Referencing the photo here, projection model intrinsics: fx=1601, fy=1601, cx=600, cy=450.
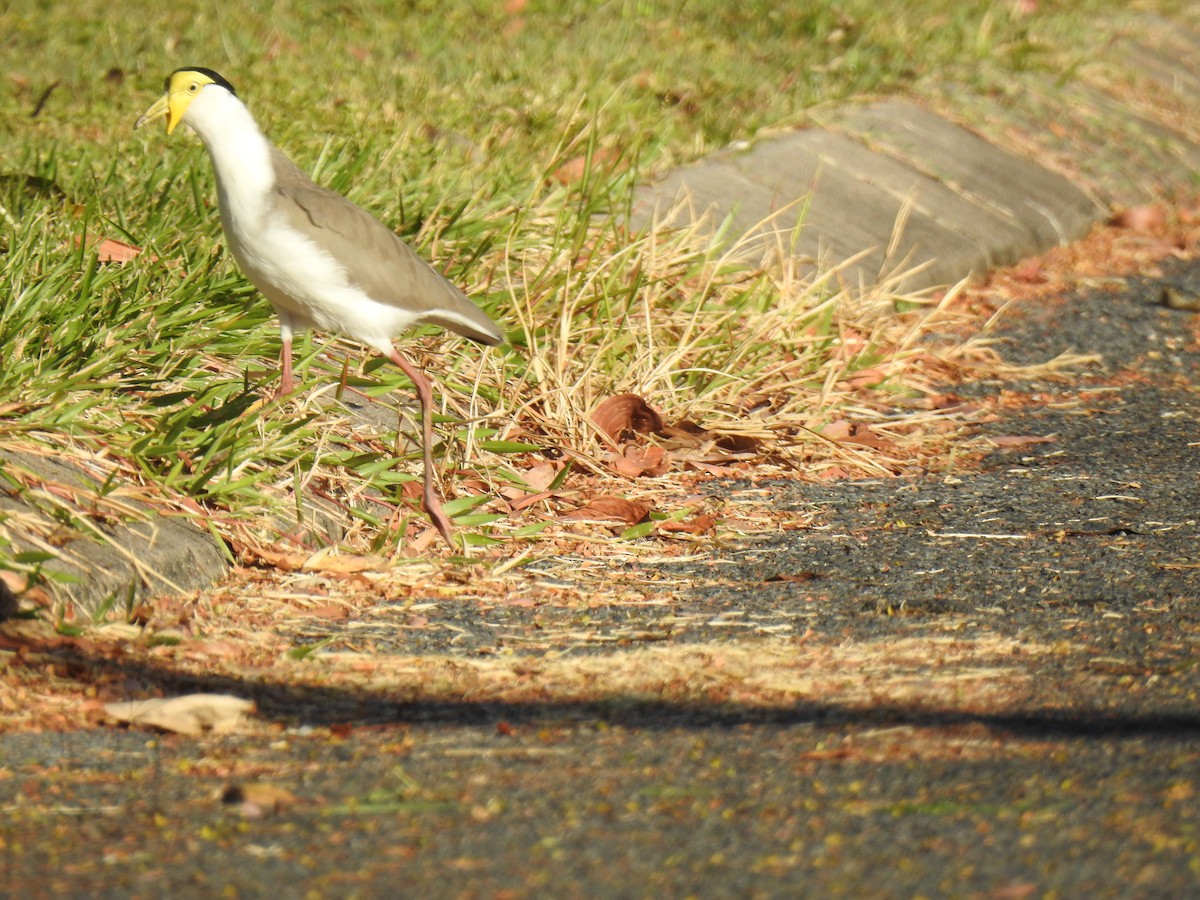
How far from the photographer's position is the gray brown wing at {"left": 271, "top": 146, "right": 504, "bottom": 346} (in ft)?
13.3

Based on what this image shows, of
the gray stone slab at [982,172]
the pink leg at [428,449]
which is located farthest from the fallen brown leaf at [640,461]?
the gray stone slab at [982,172]

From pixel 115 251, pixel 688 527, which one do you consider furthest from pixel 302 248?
pixel 688 527

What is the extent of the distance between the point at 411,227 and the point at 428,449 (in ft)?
4.24

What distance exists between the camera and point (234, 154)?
404 centimetres

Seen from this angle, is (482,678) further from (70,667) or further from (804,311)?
(804,311)

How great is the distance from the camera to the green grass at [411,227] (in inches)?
158

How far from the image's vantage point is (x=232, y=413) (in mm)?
4113

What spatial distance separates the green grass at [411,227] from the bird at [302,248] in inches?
8.4

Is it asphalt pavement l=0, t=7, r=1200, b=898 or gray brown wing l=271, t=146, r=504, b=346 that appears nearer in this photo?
asphalt pavement l=0, t=7, r=1200, b=898

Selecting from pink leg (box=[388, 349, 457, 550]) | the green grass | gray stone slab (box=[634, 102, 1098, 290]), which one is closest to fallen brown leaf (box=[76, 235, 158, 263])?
the green grass

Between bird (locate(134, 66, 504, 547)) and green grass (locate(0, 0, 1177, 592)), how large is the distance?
214mm

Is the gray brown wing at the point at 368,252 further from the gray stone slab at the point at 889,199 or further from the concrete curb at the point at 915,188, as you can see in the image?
the gray stone slab at the point at 889,199

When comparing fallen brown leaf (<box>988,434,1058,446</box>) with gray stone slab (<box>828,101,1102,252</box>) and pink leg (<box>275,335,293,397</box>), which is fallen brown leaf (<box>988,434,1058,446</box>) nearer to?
pink leg (<box>275,335,293,397</box>)

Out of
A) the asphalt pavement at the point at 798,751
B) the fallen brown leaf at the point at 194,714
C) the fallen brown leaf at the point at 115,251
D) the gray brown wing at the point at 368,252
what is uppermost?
the gray brown wing at the point at 368,252
